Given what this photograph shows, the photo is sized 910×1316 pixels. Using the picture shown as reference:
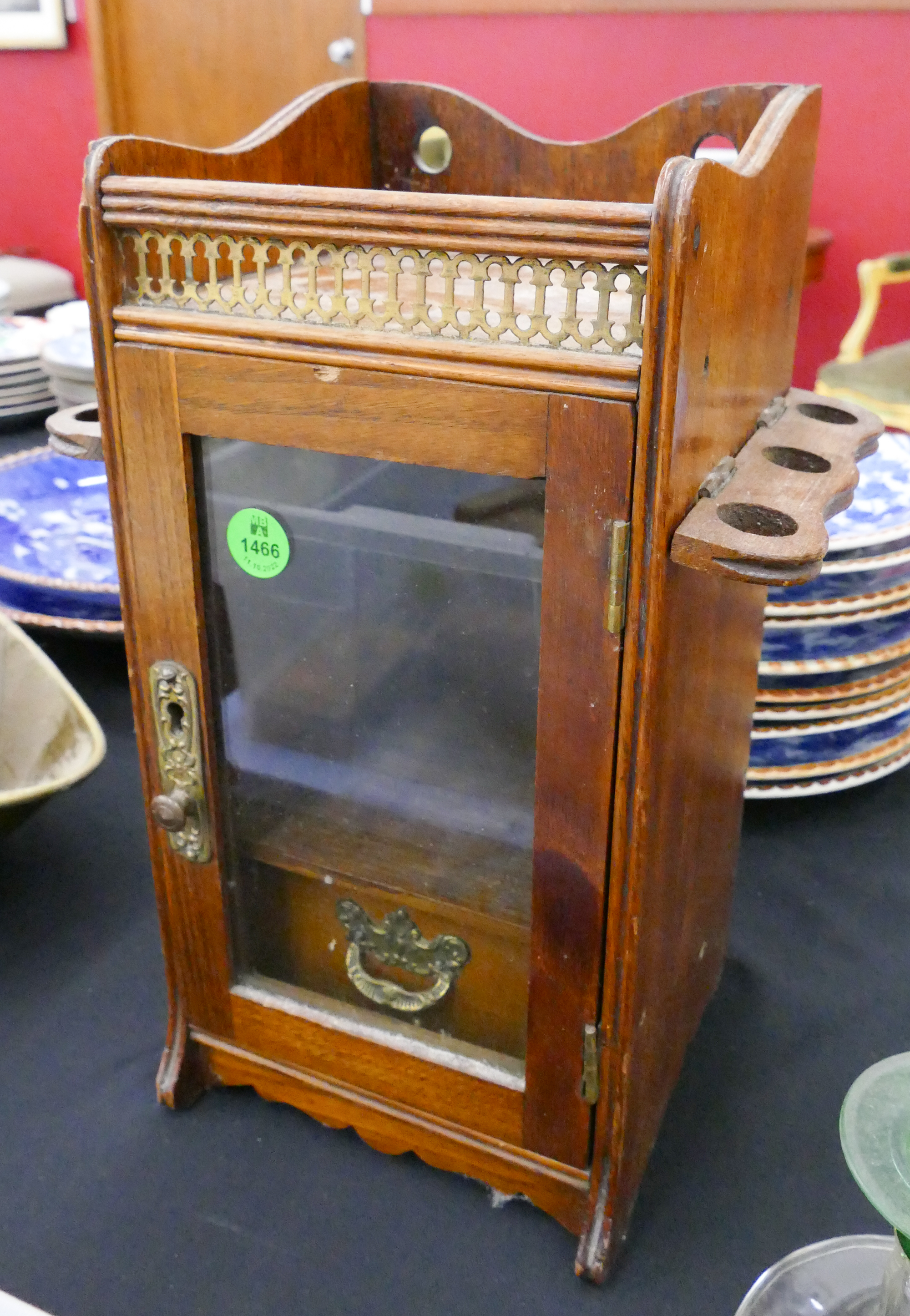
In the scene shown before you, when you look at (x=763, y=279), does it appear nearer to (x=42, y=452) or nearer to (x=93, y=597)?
(x=93, y=597)

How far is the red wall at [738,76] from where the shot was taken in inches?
95.3

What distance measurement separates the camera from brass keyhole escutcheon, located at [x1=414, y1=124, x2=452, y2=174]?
1137 millimetres

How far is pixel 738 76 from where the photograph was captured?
8.21ft

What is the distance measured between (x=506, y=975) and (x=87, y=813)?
739 millimetres

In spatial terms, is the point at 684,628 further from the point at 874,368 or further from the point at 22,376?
the point at 22,376

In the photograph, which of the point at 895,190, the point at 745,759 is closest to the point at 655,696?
the point at 745,759

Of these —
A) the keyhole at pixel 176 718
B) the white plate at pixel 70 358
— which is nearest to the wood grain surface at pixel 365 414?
the keyhole at pixel 176 718

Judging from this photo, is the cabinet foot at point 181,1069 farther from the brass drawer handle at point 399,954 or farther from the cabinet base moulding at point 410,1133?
the brass drawer handle at point 399,954

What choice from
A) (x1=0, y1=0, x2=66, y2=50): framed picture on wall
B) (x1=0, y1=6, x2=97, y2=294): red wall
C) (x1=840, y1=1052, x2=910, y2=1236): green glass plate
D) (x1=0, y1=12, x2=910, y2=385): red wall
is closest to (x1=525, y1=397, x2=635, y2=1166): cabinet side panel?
(x1=840, y1=1052, x2=910, y2=1236): green glass plate

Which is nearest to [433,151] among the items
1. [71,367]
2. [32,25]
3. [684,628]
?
[684,628]

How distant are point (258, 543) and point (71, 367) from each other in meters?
1.50

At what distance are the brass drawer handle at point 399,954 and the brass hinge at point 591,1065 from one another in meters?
0.12

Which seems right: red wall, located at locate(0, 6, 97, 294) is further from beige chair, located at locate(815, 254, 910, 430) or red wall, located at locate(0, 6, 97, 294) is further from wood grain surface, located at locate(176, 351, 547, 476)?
wood grain surface, located at locate(176, 351, 547, 476)

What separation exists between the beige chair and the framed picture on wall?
259cm
